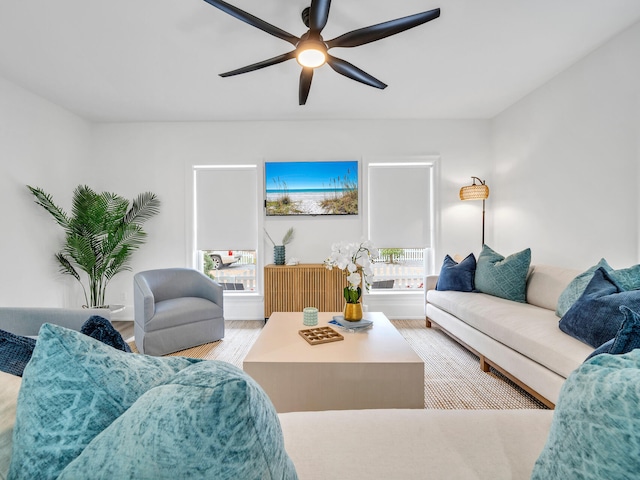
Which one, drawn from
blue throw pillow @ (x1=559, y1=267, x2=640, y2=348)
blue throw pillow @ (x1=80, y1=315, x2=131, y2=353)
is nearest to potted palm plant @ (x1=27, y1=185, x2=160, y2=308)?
Result: blue throw pillow @ (x1=80, y1=315, x2=131, y2=353)

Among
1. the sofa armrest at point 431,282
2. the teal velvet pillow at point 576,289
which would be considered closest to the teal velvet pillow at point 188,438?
the teal velvet pillow at point 576,289

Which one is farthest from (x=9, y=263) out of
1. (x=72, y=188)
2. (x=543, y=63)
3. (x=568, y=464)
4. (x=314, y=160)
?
(x=543, y=63)

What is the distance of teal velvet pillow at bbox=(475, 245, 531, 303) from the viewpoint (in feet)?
9.29

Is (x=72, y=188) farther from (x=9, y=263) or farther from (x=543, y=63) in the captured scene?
(x=543, y=63)

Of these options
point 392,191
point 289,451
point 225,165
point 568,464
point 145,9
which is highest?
point 145,9

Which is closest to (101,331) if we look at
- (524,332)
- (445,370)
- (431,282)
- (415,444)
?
(415,444)

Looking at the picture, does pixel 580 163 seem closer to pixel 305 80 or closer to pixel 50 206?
pixel 305 80

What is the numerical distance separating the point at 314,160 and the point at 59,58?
2.69 m

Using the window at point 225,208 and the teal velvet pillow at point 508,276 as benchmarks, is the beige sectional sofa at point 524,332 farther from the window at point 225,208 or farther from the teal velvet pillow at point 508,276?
the window at point 225,208

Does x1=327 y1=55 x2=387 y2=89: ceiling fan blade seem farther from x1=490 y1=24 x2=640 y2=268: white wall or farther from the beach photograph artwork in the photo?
x1=490 y1=24 x2=640 y2=268: white wall

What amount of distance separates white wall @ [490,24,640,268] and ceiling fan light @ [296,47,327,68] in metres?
2.38

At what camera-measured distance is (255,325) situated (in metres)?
3.93

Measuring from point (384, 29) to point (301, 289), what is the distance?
2.78 metres

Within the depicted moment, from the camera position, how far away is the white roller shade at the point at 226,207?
4.21 meters
